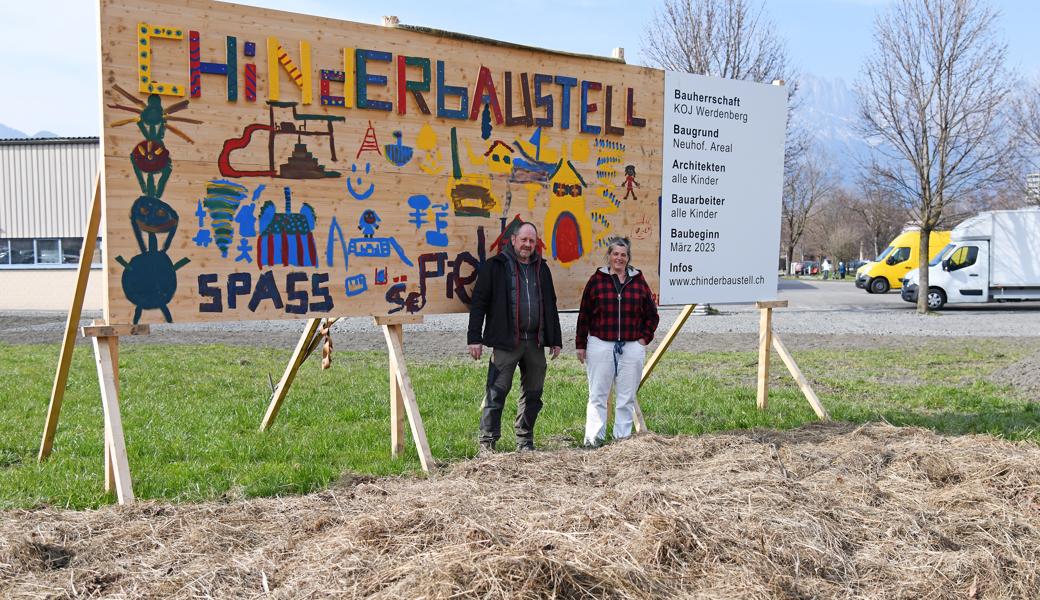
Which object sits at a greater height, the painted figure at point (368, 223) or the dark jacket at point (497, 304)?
the painted figure at point (368, 223)

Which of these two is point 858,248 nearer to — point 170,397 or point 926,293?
point 926,293

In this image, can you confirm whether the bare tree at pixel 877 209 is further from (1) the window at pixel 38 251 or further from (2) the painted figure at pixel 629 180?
(1) the window at pixel 38 251

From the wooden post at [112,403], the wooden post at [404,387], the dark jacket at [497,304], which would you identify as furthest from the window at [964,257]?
the wooden post at [112,403]

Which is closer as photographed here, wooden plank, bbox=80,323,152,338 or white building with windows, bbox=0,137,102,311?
wooden plank, bbox=80,323,152,338

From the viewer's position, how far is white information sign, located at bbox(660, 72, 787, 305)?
7184mm

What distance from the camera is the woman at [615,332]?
6195 mm

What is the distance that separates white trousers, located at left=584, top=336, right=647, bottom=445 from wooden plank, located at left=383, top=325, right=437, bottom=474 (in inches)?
62.2

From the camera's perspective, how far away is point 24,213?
2439 cm

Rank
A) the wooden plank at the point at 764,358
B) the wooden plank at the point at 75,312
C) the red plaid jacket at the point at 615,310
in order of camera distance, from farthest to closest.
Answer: the wooden plank at the point at 764,358, the red plaid jacket at the point at 615,310, the wooden plank at the point at 75,312

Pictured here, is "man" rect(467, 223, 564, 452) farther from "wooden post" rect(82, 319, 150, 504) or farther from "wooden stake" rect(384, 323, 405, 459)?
"wooden post" rect(82, 319, 150, 504)

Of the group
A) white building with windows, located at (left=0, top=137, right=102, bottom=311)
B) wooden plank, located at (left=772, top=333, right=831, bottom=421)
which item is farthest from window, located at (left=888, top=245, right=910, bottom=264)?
white building with windows, located at (left=0, top=137, right=102, bottom=311)

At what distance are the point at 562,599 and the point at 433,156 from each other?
4.03m

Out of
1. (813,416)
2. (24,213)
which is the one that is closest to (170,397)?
(813,416)

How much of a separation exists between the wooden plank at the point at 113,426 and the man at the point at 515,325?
2.57 meters
